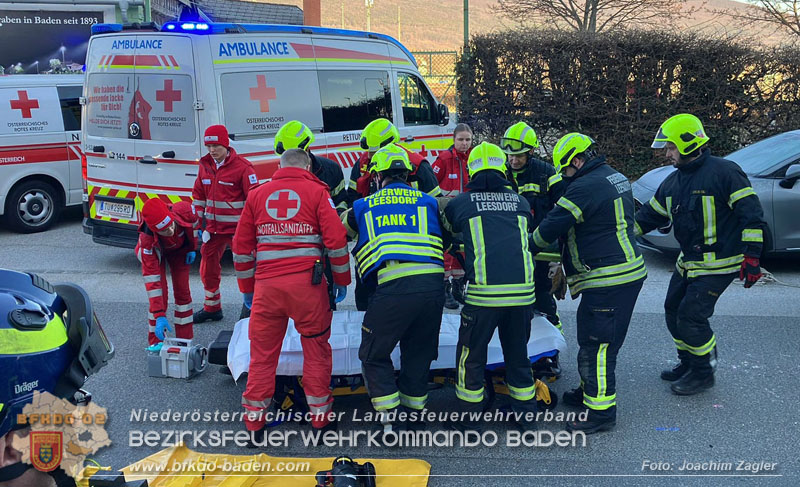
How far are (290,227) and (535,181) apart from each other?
2.31m

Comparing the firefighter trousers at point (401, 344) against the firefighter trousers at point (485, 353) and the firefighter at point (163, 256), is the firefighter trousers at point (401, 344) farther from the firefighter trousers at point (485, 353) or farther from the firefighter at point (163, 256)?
the firefighter at point (163, 256)

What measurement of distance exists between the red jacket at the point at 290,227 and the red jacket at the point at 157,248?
130cm

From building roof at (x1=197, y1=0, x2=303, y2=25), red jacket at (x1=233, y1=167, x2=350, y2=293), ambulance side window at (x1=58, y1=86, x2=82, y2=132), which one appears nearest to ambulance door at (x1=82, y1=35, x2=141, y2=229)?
ambulance side window at (x1=58, y1=86, x2=82, y2=132)

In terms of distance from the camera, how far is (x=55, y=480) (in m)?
2.11

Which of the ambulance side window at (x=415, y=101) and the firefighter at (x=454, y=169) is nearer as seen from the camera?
the firefighter at (x=454, y=169)

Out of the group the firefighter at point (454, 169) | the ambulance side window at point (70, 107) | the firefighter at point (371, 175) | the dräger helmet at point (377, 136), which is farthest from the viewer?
the ambulance side window at point (70, 107)

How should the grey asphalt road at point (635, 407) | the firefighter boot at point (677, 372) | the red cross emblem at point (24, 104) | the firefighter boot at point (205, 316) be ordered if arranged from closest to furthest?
the grey asphalt road at point (635, 407)
the firefighter boot at point (677, 372)
the firefighter boot at point (205, 316)
the red cross emblem at point (24, 104)

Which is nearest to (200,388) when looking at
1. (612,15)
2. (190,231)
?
(190,231)

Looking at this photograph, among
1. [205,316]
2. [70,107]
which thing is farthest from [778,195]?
[70,107]

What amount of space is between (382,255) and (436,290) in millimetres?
392

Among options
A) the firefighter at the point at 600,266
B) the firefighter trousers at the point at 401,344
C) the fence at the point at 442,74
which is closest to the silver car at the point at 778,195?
the firefighter at the point at 600,266

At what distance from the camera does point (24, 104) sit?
9594 mm

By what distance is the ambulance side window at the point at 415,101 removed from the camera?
30.1 feet

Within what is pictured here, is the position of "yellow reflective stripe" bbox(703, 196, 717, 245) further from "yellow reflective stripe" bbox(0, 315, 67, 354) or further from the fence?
the fence
